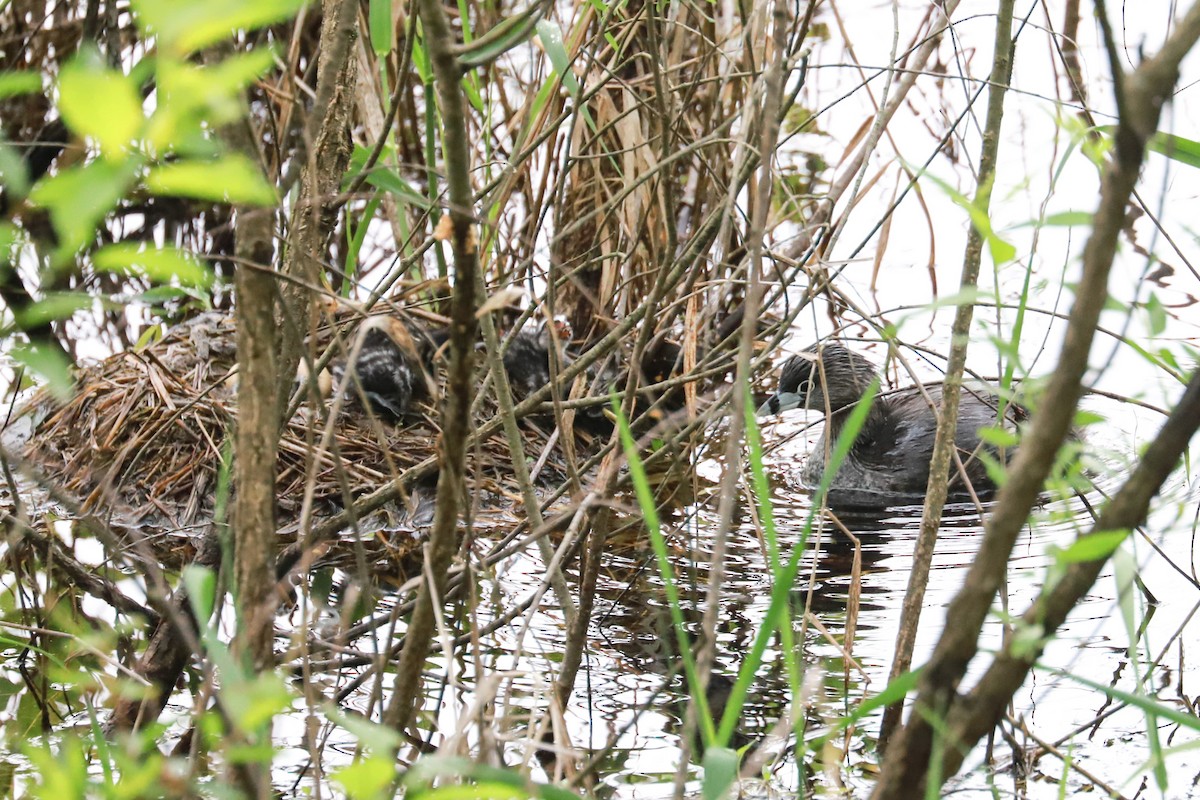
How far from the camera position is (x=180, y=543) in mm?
3707

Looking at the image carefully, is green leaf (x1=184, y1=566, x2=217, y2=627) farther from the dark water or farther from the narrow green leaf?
the narrow green leaf

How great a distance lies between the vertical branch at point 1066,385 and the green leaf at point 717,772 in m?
0.24

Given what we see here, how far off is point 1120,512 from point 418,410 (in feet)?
10.7

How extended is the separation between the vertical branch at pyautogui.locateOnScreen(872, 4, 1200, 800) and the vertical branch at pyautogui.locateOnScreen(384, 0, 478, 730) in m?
0.58

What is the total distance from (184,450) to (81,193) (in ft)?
11.1

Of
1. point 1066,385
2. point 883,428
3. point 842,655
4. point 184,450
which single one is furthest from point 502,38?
point 883,428

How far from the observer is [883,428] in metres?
5.27

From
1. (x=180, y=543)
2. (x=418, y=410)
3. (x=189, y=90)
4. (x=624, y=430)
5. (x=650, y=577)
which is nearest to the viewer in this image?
(x=189, y=90)

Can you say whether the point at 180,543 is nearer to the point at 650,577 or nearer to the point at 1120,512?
the point at 650,577

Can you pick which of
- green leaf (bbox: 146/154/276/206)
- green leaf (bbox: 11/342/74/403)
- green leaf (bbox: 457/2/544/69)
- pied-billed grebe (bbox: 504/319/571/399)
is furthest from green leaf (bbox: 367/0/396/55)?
pied-billed grebe (bbox: 504/319/571/399)

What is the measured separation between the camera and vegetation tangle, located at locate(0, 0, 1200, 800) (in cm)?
130

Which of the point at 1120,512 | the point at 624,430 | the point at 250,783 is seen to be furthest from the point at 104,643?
the point at 1120,512

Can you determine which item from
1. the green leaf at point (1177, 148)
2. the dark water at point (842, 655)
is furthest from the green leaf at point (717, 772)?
the green leaf at point (1177, 148)

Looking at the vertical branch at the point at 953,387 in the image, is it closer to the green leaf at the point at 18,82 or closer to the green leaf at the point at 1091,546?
the green leaf at the point at 1091,546
